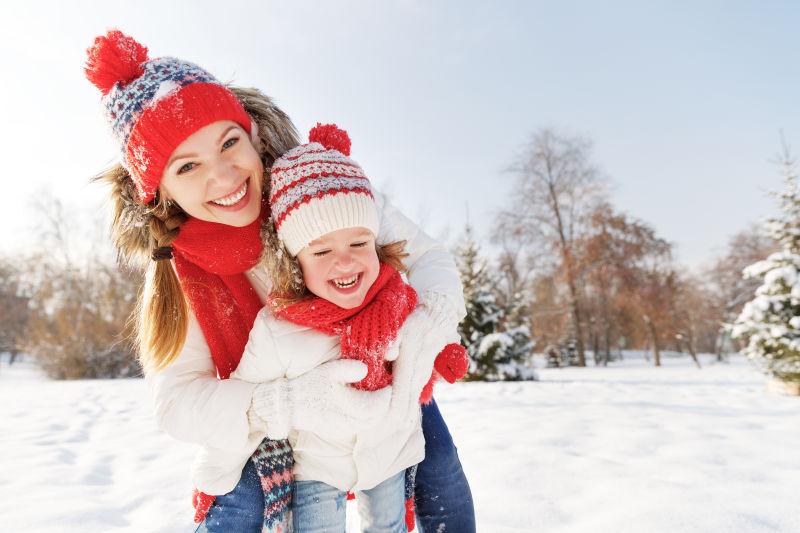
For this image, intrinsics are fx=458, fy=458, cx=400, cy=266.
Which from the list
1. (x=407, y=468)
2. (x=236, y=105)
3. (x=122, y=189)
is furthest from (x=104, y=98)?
(x=407, y=468)

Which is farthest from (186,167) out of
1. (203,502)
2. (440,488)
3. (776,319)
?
(776,319)

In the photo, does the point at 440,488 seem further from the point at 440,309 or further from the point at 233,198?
the point at 233,198

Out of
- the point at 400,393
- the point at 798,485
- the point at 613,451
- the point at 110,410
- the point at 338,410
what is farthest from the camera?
the point at 110,410

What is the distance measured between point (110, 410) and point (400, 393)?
655 cm

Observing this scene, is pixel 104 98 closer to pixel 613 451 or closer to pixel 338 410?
pixel 338 410

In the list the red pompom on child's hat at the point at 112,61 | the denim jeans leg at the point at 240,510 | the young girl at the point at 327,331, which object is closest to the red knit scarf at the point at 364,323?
the young girl at the point at 327,331

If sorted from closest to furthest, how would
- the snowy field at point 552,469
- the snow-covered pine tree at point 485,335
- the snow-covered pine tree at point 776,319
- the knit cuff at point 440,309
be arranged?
1. the knit cuff at point 440,309
2. the snowy field at point 552,469
3. the snow-covered pine tree at point 776,319
4. the snow-covered pine tree at point 485,335

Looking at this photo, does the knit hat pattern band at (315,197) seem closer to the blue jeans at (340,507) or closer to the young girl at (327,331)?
the young girl at (327,331)

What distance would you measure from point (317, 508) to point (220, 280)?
85cm

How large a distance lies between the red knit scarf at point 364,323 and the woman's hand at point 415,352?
0.05 meters

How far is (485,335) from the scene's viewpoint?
1139cm

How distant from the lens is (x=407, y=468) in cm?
175

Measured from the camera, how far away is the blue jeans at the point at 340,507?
4.98 feet

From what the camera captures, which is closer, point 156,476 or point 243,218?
point 243,218
